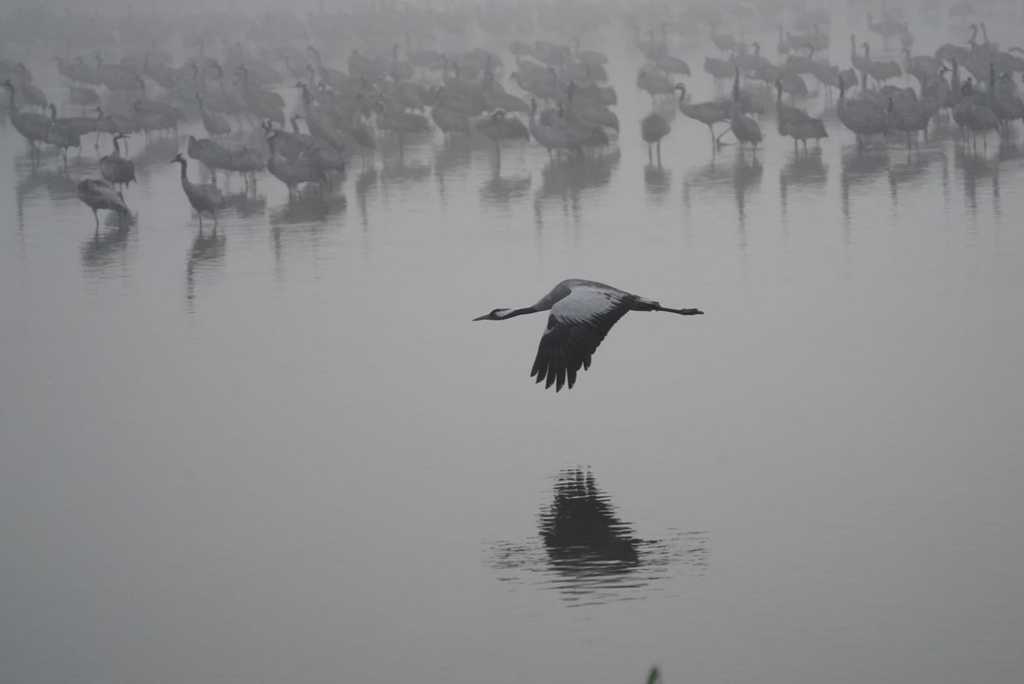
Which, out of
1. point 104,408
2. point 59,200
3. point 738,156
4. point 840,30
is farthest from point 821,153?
point 840,30

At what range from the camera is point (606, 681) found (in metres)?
7.30

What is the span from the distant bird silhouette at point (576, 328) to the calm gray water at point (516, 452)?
62 centimetres

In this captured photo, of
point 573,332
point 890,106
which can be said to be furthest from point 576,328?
point 890,106

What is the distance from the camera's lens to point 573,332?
947cm

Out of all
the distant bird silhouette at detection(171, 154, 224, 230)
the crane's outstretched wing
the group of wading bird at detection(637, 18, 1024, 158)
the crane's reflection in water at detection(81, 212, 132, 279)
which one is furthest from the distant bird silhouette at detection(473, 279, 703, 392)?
the group of wading bird at detection(637, 18, 1024, 158)

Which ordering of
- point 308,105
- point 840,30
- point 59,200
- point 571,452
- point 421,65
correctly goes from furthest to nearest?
point 840,30 < point 421,65 < point 308,105 < point 59,200 < point 571,452

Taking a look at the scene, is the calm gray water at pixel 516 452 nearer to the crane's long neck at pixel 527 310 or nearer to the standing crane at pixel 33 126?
the crane's long neck at pixel 527 310

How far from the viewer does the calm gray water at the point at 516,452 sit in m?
7.79

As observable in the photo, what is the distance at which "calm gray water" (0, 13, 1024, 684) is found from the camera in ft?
25.6

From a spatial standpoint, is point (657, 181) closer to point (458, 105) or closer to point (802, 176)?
point (802, 176)

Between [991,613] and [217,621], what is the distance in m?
3.12

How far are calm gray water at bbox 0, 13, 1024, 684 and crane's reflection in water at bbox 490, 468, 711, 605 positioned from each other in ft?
0.06

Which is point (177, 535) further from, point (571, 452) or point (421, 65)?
point (421, 65)

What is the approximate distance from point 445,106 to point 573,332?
54.4 feet
